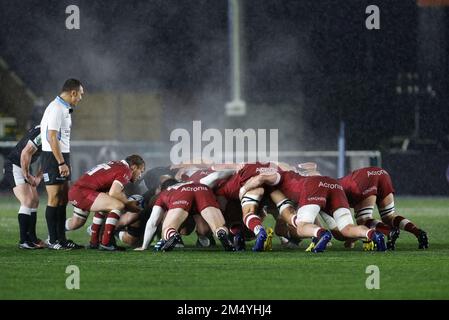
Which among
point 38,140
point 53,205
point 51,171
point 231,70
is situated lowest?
point 53,205

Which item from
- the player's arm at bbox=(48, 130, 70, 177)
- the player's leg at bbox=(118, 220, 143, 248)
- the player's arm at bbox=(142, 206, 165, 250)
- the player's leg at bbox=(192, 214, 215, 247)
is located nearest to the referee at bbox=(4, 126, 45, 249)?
the player's arm at bbox=(48, 130, 70, 177)

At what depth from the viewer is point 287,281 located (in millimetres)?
8125

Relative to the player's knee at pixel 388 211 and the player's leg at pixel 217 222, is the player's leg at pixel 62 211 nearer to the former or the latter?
the player's leg at pixel 217 222

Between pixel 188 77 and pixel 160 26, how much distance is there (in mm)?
1467

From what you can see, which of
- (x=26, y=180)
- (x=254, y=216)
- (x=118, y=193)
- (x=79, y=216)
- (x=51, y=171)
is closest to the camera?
(x=254, y=216)

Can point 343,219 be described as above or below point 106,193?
below

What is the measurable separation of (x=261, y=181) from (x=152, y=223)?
115 centimetres

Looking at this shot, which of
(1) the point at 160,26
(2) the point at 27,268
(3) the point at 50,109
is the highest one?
(1) the point at 160,26

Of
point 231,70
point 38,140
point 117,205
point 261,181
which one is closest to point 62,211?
point 117,205

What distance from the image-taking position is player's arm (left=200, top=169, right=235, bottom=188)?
10.9 meters

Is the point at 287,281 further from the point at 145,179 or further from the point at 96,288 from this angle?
the point at 145,179

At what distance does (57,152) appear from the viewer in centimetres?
1055

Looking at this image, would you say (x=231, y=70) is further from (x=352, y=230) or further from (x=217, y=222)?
(x=352, y=230)
